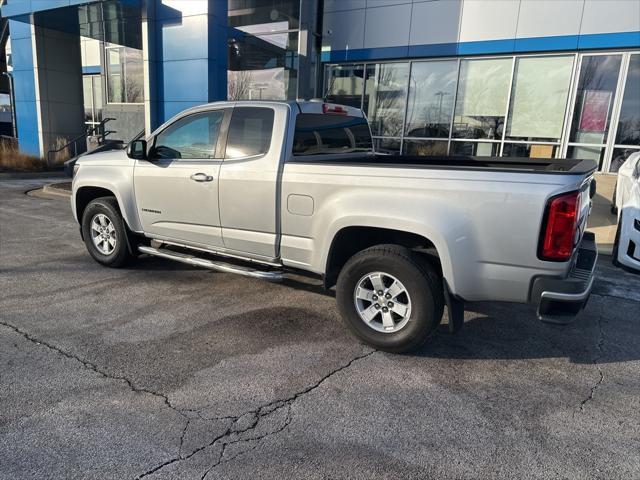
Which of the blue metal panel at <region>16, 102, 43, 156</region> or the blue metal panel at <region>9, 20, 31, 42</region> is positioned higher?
the blue metal panel at <region>9, 20, 31, 42</region>

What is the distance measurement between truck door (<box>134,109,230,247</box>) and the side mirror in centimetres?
8

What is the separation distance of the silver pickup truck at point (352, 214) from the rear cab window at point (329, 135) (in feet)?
0.06

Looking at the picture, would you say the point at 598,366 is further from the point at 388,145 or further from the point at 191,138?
the point at 388,145

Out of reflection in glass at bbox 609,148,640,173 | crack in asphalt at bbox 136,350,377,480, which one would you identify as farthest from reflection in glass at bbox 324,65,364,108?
crack in asphalt at bbox 136,350,377,480

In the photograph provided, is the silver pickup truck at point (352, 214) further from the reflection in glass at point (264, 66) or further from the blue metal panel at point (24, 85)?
the blue metal panel at point (24, 85)

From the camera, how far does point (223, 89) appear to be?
37.8 feet

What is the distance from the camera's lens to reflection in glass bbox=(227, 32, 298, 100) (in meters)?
13.5

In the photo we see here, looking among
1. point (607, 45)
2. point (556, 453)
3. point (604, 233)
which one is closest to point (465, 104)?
point (607, 45)

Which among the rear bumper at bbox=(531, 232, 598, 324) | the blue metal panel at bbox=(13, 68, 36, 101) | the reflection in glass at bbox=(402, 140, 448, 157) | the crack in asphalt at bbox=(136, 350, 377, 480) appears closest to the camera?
the crack in asphalt at bbox=(136, 350, 377, 480)

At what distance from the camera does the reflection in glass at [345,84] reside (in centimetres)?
1407

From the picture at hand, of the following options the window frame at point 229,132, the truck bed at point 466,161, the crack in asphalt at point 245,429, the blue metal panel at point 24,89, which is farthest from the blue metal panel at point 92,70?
the crack in asphalt at point 245,429

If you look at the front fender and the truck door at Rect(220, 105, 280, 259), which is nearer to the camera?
the truck door at Rect(220, 105, 280, 259)

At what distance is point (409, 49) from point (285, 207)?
410 inches

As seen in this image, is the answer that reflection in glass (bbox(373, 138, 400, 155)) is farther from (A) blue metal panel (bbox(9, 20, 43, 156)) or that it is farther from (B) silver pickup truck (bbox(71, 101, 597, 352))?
(A) blue metal panel (bbox(9, 20, 43, 156))
